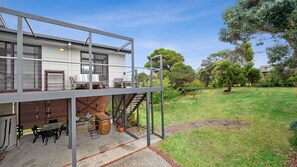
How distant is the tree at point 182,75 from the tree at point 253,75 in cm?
1151

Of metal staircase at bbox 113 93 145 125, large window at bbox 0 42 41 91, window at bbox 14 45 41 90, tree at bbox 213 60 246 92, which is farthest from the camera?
tree at bbox 213 60 246 92

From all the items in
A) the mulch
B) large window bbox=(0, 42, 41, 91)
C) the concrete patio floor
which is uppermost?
large window bbox=(0, 42, 41, 91)

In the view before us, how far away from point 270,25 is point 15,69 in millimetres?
12078

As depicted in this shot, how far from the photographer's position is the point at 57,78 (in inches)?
319

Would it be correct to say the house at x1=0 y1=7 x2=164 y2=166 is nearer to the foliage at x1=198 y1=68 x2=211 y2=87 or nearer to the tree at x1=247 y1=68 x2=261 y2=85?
the foliage at x1=198 y1=68 x2=211 y2=87

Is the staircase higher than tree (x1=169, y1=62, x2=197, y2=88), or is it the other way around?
tree (x1=169, y1=62, x2=197, y2=88)

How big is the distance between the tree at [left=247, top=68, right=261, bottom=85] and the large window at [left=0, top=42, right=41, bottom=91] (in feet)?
95.9

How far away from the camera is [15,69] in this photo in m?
6.86

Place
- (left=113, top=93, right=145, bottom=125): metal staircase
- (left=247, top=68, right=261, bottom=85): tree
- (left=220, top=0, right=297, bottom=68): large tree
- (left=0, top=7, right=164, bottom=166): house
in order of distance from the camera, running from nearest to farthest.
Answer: (left=220, top=0, right=297, bottom=68): large tree < (left=0, top=7, right=164, bottom=166): house < (left=113, top=93, right=145, bottom=125): metal staircase < (left=247, top=68, right=261, bottom=85): tree

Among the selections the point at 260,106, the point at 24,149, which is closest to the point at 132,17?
the point at 24,149

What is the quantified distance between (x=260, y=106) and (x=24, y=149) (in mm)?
17064

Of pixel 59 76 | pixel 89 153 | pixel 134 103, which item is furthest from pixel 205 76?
pixel 89 153

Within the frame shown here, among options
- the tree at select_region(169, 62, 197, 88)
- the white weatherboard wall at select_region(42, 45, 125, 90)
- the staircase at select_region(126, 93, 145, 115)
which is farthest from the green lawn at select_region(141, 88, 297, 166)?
the tree at select_region(169, 62, 197, 88)

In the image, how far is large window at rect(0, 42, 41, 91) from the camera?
21.3 ft
